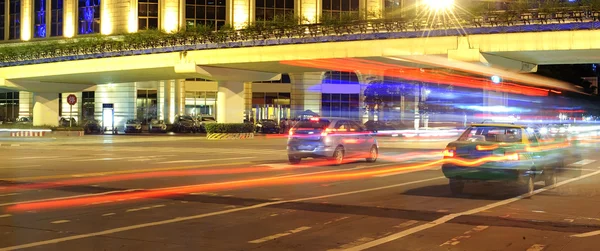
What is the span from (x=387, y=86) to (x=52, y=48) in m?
33.2

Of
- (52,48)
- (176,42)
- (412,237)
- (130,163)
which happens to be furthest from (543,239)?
(52,48)

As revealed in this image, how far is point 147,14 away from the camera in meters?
71.1

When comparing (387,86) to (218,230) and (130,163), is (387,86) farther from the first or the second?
(218,230)

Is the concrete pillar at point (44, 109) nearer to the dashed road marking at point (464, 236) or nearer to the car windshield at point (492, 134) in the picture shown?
the car windshield at point (492, 134)

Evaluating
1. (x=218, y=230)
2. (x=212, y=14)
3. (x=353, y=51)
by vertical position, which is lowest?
(x=218, y=230)

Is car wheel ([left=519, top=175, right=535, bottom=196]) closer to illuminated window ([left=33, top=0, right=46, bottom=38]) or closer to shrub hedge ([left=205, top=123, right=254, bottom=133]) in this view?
shrub hedge ([left=205, top=123, right=254, bottom=133])

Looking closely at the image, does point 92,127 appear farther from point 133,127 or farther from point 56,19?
point 56,19

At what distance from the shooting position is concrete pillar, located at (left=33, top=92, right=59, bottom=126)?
181ft

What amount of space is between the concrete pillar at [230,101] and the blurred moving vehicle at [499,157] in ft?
103

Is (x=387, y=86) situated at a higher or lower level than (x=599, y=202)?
higher

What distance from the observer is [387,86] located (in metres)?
69.5

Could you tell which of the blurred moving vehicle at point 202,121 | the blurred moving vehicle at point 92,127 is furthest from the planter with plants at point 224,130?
the blurred moving vehicle at point 92,127

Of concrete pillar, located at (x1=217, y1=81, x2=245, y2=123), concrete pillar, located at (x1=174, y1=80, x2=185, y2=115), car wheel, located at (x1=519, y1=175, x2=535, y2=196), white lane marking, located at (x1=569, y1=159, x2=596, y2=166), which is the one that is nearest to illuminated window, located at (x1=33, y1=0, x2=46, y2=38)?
concrete pillar, located at (x1=174, y1=80, x2=185, y2=115)

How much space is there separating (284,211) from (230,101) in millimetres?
34400
